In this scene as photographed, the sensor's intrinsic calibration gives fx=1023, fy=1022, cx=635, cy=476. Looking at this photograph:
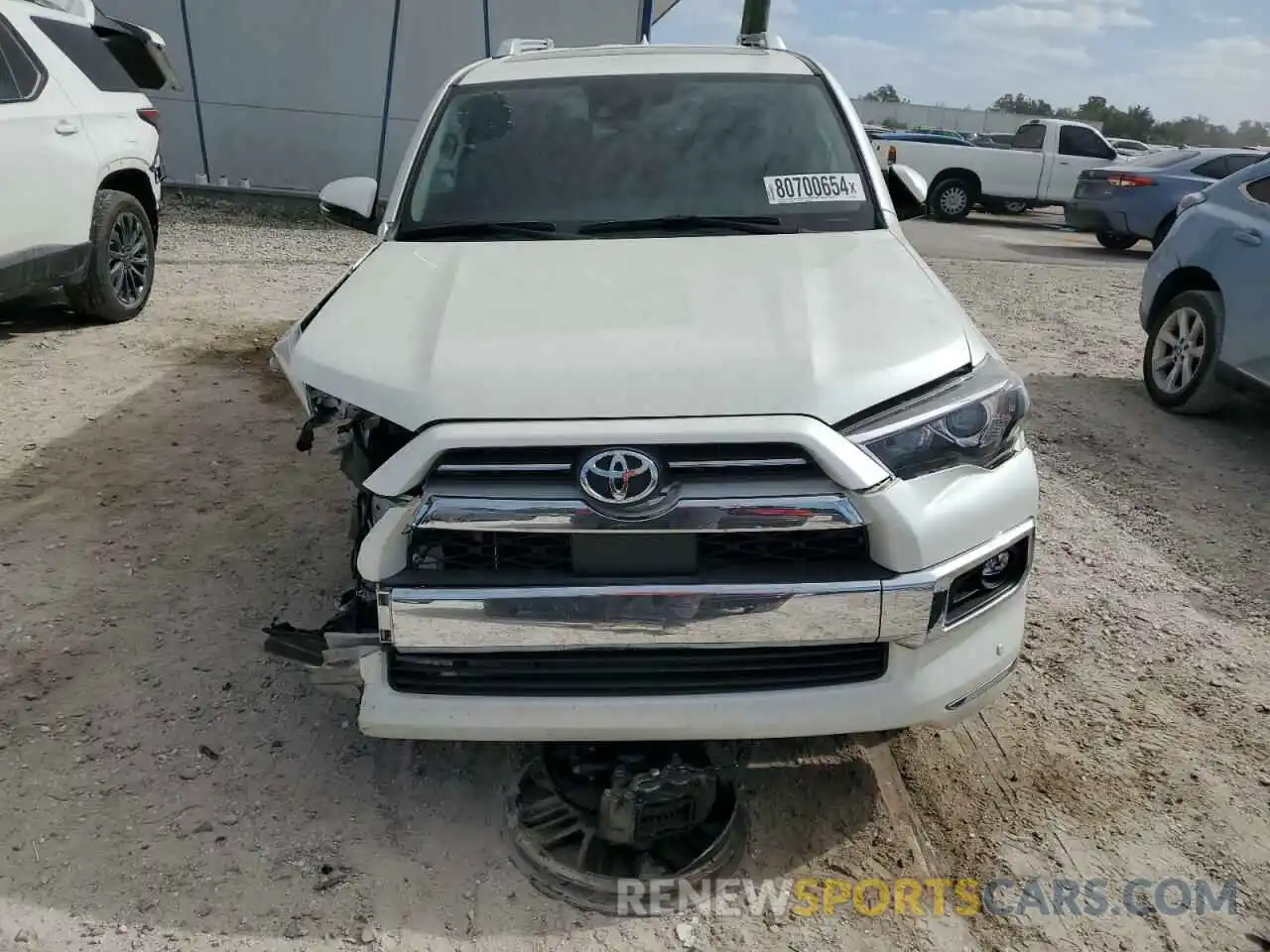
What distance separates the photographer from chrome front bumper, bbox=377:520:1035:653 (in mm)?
2176

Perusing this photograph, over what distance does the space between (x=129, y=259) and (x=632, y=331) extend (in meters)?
5.98

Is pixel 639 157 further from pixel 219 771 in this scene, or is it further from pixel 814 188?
pixel 219 771

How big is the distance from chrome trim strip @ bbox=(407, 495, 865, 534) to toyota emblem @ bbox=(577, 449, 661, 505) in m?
0.04

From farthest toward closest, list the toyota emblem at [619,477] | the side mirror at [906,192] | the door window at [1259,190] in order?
the door window at [1259,190], the side mirror at [906,192], the toyota emblem at [619,477]

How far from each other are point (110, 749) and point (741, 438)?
2018 millimetres

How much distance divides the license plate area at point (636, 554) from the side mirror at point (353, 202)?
→ 7.02 ft

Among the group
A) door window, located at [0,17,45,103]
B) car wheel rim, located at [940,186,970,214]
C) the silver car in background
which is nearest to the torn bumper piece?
the silver car in background

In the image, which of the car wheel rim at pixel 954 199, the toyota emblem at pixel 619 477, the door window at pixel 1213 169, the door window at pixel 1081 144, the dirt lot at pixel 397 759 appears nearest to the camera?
the toyota emblem at pixel 619 477

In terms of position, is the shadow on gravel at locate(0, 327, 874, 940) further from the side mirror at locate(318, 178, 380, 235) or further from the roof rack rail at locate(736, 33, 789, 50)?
the roof rack rail at locate(736, 33, 789, 50)

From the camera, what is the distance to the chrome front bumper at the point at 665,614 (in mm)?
2176

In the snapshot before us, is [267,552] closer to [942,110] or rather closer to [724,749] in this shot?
[724,749]

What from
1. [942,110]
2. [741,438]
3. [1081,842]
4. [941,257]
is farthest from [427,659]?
[942,110]

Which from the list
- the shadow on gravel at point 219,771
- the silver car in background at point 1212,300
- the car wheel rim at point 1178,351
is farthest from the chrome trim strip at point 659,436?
the car wheel rim at point 1178,351

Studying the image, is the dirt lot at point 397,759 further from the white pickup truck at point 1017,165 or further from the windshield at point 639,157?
the white pickup truck at point 1017,165
